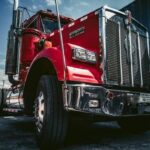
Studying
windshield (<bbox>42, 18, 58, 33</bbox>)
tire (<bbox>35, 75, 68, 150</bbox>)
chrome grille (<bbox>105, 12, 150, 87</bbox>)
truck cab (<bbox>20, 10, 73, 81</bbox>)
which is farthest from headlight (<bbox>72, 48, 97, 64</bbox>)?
windshield (<bbox>42, 18, 58, 33</bbox>)

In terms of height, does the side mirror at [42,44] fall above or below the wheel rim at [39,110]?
above

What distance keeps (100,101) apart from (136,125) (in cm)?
183

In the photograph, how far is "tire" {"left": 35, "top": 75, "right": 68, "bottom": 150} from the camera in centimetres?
284

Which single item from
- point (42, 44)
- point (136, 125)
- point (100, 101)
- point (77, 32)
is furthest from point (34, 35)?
point (100, 101)

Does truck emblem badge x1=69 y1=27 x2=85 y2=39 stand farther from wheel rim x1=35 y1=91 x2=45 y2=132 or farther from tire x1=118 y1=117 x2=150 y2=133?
tire x1=118 y1=117 x2=150 y2=133

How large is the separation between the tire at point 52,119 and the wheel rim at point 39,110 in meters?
0.03

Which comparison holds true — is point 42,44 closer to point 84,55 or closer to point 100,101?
point 84,55

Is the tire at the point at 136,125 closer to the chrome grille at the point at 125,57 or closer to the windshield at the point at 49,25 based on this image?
the chrome grille at the point at 125,57

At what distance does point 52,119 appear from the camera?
112 inches

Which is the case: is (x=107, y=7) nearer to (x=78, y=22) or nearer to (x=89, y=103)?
(x=78, y=22)

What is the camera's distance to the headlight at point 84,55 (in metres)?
3.04

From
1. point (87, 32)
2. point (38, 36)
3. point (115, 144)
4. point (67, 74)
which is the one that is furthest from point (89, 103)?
point (38, 36)

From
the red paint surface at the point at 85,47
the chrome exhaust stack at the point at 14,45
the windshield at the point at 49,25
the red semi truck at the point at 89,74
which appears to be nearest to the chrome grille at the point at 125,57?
the red semi truck at the point at 89,74

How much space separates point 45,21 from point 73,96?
285 cm
